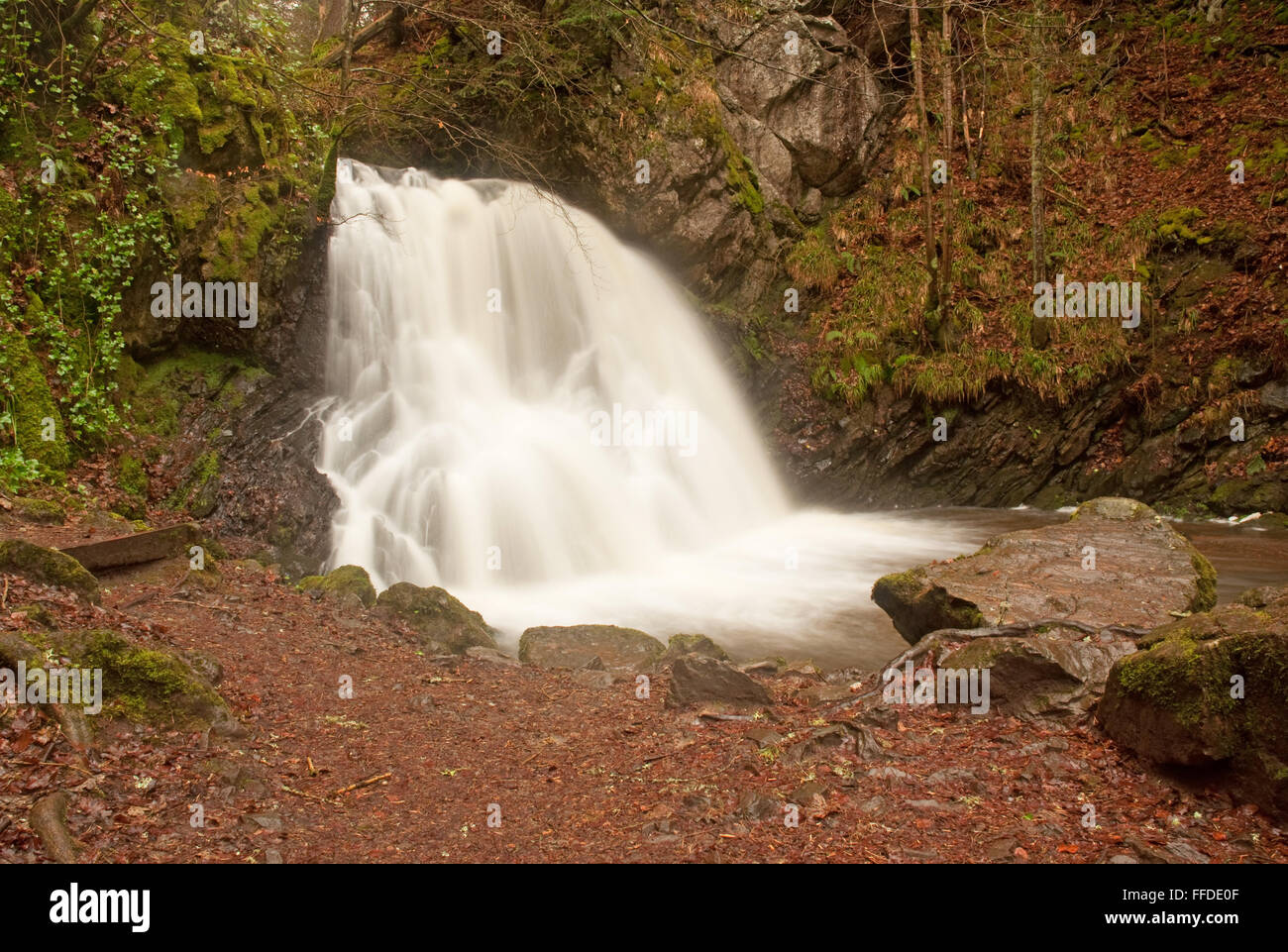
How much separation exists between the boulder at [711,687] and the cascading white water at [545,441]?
290 centimetres

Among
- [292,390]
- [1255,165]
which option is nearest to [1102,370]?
[1255,165]

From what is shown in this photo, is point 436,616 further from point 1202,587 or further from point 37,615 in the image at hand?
point 1202,587

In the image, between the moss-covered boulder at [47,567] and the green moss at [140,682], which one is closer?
the green moss at [140,682]

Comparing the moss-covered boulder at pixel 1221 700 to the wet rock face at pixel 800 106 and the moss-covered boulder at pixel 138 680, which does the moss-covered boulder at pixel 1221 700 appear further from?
the wet rock face at pixel 800 106

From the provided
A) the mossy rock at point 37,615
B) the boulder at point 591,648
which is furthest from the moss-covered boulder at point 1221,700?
the mossy rock at point 37,615

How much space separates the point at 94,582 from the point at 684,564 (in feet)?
24.5

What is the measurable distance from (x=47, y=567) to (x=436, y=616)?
3051 mm

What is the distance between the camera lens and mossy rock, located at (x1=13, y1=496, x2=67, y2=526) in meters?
7.06

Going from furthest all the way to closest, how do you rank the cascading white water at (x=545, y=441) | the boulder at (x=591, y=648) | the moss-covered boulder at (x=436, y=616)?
the cascading white water at (x=545, y=441), the moss-covered boulder at (x=436, y=616), the boulder at (x=591, y=648)

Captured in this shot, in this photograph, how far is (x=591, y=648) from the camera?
24.4 feet

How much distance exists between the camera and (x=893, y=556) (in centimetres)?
1180

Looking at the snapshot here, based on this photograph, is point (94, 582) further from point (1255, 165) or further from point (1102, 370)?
point (1255, 165)

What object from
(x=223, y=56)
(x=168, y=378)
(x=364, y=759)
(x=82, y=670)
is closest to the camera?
(x=82, y=670)

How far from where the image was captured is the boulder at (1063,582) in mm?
6102
